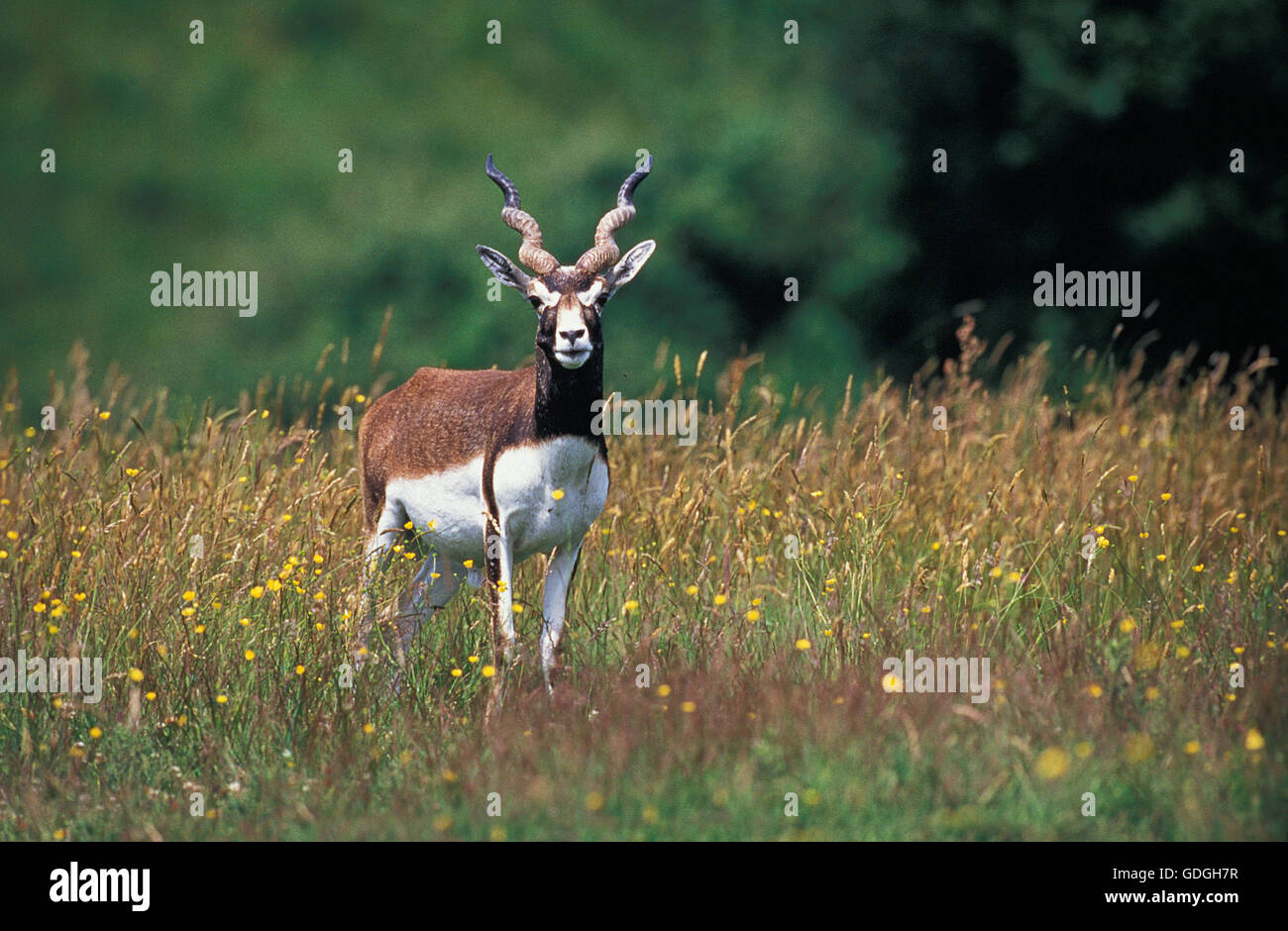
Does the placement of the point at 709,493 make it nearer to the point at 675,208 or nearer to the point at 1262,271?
the point at 675,208

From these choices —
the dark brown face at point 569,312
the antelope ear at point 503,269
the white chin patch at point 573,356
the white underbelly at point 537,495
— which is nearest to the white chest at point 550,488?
the white underbelly at point 537,495

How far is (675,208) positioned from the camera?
628 inches

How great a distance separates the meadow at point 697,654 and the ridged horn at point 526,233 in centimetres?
144

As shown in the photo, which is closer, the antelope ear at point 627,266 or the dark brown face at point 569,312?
the dark brown face at point 569,312

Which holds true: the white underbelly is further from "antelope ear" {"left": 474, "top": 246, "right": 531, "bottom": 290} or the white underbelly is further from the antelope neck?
"antelope ear" {"left": 474, "top": 246, "right": 531, "bottom": 290}

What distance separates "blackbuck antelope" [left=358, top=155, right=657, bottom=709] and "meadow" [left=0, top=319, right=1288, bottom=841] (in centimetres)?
27

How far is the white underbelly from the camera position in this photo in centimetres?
677

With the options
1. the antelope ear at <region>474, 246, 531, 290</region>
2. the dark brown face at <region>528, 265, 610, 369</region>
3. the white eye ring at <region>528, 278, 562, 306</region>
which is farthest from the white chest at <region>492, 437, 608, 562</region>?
the antelope ear at <region>474, 246, 531, 290</region>

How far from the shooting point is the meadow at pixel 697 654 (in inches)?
210

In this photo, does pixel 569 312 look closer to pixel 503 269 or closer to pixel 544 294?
pixel 544 294

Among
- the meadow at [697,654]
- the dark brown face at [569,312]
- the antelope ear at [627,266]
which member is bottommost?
the meadow at [697,654]

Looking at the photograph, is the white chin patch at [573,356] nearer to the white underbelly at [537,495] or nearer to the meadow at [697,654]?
the white underbelly at [537,495]

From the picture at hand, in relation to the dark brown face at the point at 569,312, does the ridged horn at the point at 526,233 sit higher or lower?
higher

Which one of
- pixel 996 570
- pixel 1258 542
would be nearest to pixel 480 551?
pixel 996 570
